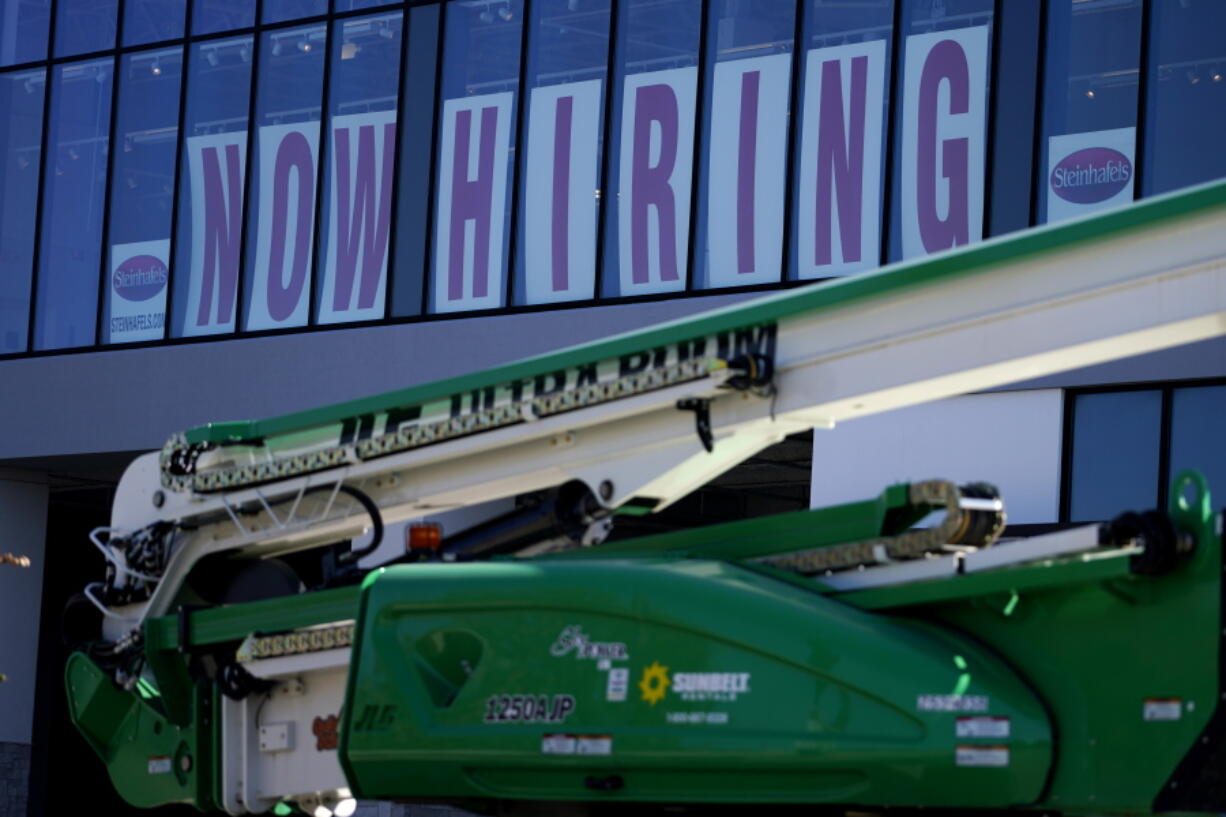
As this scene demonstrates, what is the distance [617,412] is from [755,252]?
11.6m

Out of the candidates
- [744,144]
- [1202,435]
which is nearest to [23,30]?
[744,144]

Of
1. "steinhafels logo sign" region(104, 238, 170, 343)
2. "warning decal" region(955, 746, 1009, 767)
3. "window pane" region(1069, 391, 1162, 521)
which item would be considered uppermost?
"steinhafels logo sign" region(104, 238, 170, 343)

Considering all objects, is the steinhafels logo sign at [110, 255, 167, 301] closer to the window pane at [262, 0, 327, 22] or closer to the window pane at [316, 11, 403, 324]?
the window pane at [316, 11, 403, 324]

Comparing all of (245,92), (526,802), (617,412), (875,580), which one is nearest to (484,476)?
(617,412)

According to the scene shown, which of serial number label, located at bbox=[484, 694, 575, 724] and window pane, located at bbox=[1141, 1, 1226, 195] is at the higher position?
window pane, located at bbox=[1141, 1, 1226, 195]

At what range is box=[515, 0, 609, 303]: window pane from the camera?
22.8m

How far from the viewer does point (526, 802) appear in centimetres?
970

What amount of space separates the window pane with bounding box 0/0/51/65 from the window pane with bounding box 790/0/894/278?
11.4 metres

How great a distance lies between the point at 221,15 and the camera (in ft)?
85.6

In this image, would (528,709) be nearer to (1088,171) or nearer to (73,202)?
(1088,171)

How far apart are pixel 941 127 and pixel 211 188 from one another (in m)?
9.82

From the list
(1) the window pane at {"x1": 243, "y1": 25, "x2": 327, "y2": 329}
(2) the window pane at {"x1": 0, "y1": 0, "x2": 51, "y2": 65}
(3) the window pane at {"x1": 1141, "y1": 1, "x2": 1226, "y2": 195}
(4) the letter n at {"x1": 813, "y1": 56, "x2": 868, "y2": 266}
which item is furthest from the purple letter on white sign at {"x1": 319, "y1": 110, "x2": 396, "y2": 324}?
(3) the window pane at {"x1": 1141, "y1": 1, "x2": 1226, "y2": 195}

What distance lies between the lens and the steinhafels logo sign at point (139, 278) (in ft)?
86.2

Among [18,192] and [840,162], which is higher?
[18,192]
